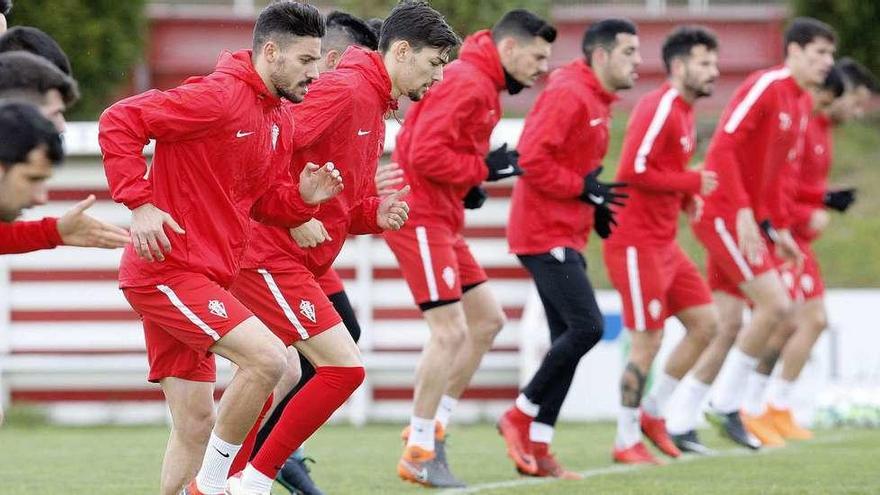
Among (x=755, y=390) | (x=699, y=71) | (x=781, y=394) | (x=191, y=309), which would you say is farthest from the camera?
(x=781, y=394)

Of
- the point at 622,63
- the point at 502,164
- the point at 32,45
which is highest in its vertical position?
the point at 32,45

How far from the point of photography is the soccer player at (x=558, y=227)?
964 centimetres

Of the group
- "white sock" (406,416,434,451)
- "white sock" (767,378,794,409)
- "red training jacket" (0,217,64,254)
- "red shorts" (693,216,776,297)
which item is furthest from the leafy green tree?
"red training jacket" (0,217,64,254)

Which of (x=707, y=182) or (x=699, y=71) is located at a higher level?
(x=699, y=71)

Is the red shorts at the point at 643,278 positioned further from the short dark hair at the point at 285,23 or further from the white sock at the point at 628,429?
the short dark hair at the point at 285,23

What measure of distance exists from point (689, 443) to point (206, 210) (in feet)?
19.8

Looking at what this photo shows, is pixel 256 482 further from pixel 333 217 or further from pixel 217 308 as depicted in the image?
pixel 333 217

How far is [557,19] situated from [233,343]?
740 inches

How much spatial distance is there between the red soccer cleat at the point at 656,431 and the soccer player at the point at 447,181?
212 centimetres

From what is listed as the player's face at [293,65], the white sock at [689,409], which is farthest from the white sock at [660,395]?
the player's face at [293,65]

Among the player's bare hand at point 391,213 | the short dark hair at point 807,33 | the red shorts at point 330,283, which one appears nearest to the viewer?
the player's bare hand at point 391,213

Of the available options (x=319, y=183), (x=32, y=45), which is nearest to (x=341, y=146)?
(x=319, y=183)

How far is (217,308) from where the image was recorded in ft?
21.0

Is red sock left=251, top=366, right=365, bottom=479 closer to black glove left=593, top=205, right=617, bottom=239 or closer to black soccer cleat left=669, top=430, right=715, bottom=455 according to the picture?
black glove left=593, top=205, right=617, bottom=239
